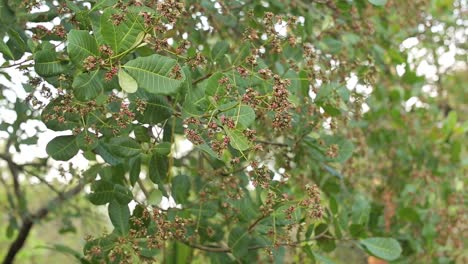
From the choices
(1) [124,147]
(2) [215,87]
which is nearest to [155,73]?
(2) [215,87]

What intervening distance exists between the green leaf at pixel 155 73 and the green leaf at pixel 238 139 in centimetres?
13

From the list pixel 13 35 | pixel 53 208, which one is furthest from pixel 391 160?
pixel 13 35

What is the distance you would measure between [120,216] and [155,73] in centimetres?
42

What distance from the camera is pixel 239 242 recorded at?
65.9 inches

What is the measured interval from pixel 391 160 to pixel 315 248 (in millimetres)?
1100

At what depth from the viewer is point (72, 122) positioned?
136 centimetres

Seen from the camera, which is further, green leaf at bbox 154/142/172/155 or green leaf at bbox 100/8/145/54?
green leaf at bbox 154/142/172/155

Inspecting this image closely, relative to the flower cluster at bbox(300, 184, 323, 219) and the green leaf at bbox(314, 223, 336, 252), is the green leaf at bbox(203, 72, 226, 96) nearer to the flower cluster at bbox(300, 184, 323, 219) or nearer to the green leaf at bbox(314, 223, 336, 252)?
the flower cluster at bbox(300, 184, 323, 219)

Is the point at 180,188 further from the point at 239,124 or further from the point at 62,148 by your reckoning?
the point at 239,124

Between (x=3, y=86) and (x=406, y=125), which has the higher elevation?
(x=406, y=125)

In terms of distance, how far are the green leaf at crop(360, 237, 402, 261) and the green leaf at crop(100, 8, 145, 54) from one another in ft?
3.12

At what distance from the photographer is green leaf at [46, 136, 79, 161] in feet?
4.60

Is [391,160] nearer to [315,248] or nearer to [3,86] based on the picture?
[315,248]

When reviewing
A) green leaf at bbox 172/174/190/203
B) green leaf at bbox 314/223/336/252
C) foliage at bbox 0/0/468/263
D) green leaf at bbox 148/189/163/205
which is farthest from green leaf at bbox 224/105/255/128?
green leaf at bbox 314/223/336/252
